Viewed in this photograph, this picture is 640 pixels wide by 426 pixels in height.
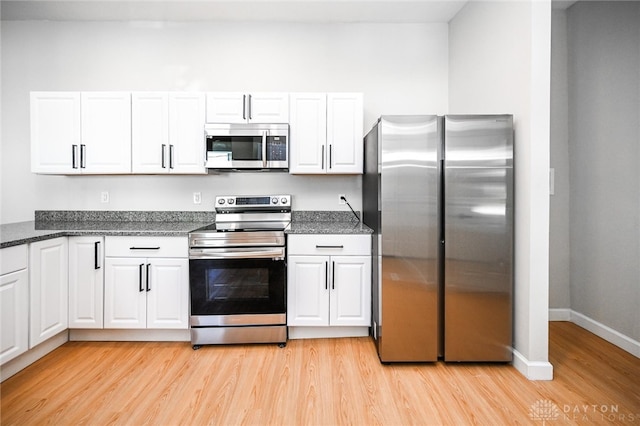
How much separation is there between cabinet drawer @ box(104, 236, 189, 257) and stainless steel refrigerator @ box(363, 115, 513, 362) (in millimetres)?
1575

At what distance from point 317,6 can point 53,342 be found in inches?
141

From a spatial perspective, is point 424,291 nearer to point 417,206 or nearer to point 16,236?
point 417,206

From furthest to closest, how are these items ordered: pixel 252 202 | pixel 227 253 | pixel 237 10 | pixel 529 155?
pixel 252 202
pixel 237 10
pixel 227 253
pixel 529 155

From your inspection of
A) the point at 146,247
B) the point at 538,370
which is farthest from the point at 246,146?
the point at 538,370

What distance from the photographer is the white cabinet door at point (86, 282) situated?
8.56 feet

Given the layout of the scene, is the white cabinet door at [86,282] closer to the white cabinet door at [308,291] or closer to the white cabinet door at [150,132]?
the white cabinet door at [150,132]

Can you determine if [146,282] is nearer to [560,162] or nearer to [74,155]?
[74,155]

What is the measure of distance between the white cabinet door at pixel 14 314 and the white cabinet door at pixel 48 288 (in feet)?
0.15

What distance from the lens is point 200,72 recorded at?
128 inches

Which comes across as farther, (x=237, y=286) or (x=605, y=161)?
(x=605, y=161)

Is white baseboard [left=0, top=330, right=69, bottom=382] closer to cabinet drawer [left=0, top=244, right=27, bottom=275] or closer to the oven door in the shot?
cabinet drawer [left=0, top=244, right=27, bottom=275]

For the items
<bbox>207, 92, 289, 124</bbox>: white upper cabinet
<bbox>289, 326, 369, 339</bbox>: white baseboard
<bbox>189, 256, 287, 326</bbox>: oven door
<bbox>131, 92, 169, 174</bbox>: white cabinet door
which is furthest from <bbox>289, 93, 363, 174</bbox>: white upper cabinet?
<bbox>289, 326, 369, 339</bbox>: white baseboard

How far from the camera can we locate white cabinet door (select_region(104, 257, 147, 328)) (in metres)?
2.62

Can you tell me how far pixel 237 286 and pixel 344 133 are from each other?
159 centimetres
